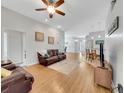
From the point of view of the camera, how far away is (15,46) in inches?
212

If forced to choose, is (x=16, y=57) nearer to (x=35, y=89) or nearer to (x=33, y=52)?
(x=33, y=52)

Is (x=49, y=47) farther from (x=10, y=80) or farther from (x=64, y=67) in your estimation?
(x=10, y=80)

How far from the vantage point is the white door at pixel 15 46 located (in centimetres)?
503

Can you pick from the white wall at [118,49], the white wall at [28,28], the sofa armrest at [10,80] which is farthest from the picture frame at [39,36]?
the white wall at [118,49]

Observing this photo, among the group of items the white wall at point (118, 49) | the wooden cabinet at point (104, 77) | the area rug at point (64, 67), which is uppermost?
the white wall at point (118, 49)

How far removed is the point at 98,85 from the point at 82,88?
1.98 feet

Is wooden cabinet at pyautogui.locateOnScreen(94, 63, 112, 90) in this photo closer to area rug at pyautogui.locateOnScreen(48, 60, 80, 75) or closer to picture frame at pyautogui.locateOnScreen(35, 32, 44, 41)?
area rug at pyautogui.locateOnScreen(48, 60, 80, 75)

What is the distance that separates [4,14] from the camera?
13.9 feet

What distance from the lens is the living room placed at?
2428mm

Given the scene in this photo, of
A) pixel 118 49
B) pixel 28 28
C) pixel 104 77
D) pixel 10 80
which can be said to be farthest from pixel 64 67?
pixel 10 80

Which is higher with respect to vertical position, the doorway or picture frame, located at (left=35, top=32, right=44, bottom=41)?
picture frame, located at (left=35, top=32, right=44, bottom=41)

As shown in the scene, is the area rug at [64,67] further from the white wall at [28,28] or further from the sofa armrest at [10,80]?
the sofa armrest at [10,80]

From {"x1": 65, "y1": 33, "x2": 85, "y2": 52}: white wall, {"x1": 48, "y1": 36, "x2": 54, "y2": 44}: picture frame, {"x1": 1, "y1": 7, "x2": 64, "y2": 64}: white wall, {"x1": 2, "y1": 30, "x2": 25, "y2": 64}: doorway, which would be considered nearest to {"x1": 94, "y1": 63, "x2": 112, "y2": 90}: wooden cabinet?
{"x1": 1, "y1": 7, "x2": 64, "y2": 64}: white wall

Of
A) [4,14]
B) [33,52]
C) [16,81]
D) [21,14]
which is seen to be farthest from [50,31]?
[16,81]
